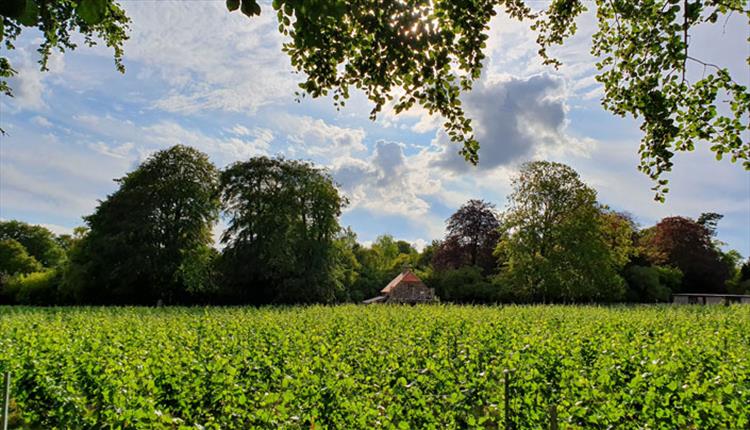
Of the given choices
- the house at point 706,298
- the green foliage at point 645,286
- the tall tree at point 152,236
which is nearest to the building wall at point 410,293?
the green foliage at point 645,286

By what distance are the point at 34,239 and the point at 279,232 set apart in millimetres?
51016

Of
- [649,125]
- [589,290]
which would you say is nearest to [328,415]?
[649,125]

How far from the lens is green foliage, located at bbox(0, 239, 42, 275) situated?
54.6 meters

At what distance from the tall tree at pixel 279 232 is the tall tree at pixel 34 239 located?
143 ft

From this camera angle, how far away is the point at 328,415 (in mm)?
4984

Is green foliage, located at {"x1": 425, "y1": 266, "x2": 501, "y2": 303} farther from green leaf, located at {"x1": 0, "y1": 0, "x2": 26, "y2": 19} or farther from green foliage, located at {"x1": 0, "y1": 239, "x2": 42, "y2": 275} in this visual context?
green foliage, located at {"x1": 0, "y1": 239, "x2": 42, "y2": 275}

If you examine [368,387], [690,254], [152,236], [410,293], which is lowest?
[368,387]

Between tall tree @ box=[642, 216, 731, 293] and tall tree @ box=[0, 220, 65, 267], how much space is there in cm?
7217

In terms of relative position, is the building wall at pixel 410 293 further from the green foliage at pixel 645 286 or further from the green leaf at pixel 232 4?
the green leaf at pixel 232 4

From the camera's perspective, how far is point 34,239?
64312mm

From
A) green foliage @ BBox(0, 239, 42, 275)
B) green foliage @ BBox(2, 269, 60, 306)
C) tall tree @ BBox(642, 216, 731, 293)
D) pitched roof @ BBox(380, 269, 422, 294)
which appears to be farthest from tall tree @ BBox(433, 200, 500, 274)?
green foliage @ BBox(0, 239, 42, 275)

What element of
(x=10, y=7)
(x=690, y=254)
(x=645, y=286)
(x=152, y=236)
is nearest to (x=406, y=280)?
(x=645, y=286)

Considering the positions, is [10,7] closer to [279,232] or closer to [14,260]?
[279,232]

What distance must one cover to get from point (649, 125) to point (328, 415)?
454 centimetres
